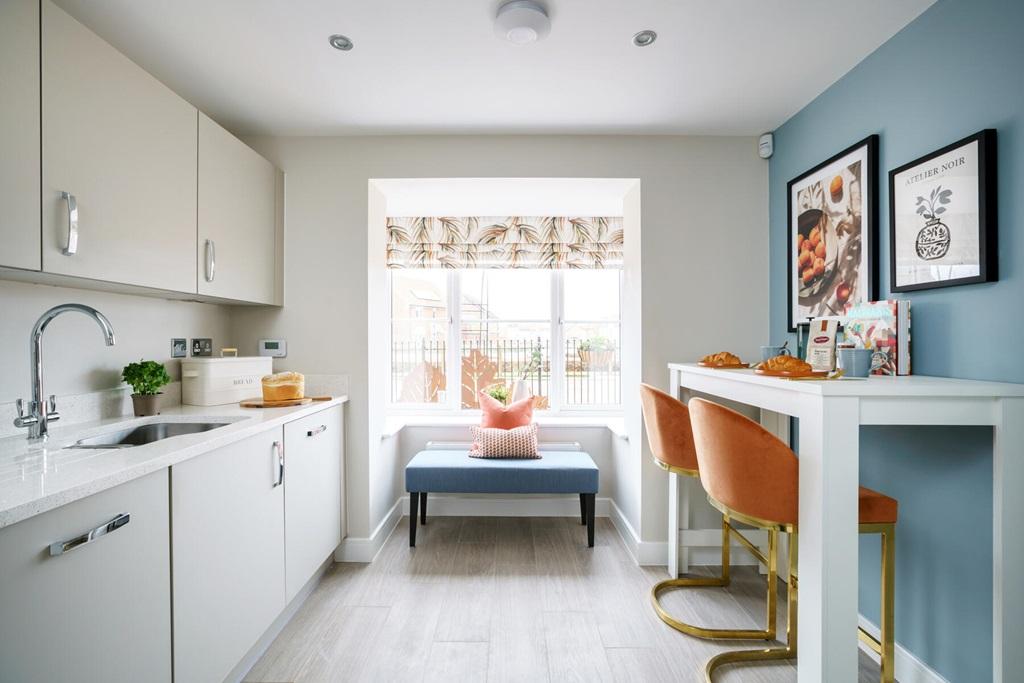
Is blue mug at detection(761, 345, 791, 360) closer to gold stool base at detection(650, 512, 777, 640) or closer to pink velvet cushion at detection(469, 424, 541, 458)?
gold stool base at detection(650, 512, 777, 640)

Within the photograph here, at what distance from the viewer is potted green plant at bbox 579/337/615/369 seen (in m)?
3.86

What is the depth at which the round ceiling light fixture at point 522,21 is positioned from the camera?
5.42 feet

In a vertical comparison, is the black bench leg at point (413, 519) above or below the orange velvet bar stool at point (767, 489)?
below

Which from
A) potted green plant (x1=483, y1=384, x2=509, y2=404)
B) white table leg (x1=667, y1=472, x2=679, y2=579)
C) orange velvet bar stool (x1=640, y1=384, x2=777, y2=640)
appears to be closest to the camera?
orange velvet bar stool (x1=640, y1=384, x2=777, y2=640)

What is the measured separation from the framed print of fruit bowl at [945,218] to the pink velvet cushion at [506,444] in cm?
202

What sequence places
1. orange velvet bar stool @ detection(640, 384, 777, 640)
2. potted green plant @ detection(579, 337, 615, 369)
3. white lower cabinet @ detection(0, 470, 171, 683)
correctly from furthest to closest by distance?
potted green plant @ detection(579, 337, 615, 369), orange velvet bar stool @ detection(640, 384, 777, 640), white lower cabinet @ detection(0, 470, 171, 683)

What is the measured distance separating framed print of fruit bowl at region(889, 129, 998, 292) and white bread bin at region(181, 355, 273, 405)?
293cm

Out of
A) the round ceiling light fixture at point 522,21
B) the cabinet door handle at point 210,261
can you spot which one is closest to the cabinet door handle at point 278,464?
the cabinet door handle at point 210,261

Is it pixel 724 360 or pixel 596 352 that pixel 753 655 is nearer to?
pixel 724 360

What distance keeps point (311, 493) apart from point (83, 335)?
111cm

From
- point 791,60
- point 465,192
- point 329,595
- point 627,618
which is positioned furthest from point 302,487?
point 791,60

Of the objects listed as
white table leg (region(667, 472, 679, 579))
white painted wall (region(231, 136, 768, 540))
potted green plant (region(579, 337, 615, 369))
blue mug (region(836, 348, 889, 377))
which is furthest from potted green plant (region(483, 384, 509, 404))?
blue mug (region(836, 348, 889, 377))

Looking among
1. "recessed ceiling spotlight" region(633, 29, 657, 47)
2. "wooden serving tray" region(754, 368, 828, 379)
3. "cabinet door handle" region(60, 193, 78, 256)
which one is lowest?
"wooden serving tray" region(754, 368, 828, 379)

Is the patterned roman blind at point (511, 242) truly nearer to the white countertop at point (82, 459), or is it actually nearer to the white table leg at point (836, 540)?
the white countertop at point (82, 459)
